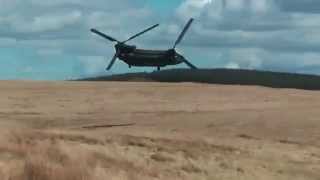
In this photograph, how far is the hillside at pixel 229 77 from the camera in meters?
51.5

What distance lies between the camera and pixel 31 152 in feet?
62.5

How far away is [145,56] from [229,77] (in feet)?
36.3

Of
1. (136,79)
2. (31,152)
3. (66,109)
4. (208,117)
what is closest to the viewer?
(31,152)

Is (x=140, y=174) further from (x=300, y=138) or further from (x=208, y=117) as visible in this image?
(x=208, y=117)

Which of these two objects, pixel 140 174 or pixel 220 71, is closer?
pixel 140 174

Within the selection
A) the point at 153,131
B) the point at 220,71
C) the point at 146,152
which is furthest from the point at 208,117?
the point at 220,71

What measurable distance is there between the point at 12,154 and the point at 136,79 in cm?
3224

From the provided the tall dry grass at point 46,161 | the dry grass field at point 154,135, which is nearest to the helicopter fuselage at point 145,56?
the dry grass field at point 154,135

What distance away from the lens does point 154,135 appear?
82.5 feet

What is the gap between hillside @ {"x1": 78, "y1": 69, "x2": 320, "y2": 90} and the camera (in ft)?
169

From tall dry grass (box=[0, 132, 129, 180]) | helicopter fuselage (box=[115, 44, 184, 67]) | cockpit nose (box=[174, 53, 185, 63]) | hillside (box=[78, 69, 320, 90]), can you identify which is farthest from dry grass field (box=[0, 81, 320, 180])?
cockpit nose (box=[174, 53, 185, 63])

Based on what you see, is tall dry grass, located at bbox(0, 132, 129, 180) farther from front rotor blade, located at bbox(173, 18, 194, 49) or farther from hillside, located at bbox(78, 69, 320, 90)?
front rotor blade, located at bbox(173, 18, 194, 49)

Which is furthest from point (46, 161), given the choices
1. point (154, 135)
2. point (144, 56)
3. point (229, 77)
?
point (144, 56)

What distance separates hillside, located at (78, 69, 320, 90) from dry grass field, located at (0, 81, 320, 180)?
1228 centimetres
